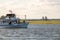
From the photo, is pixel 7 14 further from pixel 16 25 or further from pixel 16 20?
pixel 16 25

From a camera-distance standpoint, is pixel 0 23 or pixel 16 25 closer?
pixel 16 25

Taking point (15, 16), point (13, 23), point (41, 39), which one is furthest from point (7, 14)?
point (41, 39)

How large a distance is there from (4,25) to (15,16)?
1365 centimetres

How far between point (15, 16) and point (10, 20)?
6263 mm

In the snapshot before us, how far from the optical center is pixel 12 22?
122 m

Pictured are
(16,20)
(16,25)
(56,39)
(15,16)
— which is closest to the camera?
(56,39)

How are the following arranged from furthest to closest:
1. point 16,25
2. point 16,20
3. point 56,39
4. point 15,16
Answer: point 15,16 → point 16,20 → point 16,25 → point 56,39

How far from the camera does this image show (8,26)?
119 metres

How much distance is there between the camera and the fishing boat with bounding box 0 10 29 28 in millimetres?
115706

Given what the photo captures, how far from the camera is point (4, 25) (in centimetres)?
11888

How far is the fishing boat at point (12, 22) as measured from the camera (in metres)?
116

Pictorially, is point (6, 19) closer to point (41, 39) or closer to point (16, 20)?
point (16, 20)

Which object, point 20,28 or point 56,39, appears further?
point 20,28

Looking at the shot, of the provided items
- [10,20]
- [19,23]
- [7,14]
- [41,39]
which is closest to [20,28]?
[19,23]
